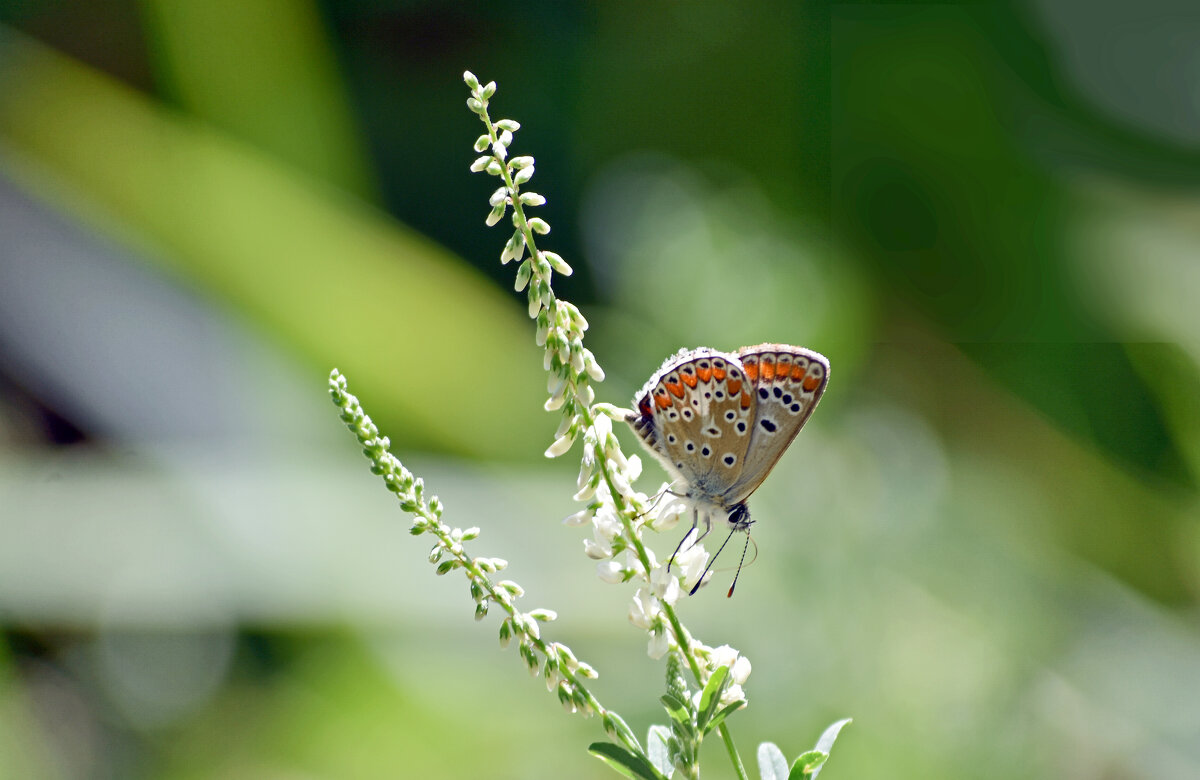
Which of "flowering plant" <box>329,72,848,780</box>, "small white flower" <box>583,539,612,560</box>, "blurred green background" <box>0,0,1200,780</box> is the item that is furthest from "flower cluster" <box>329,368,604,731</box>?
"blurred green background" <box>0,0,1200,780</box>

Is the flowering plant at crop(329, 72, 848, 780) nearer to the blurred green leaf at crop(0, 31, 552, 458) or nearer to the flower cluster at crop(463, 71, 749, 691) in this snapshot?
the flower cluster at crop(463, 71, 749, 691)

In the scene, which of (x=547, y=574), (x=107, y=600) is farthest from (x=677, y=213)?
(x=107, y=600)

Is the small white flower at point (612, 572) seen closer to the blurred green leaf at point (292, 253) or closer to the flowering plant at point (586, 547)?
the flowering plant at point (586, 547)

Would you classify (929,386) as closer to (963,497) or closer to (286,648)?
(963,497)

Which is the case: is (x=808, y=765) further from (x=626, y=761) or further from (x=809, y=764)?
(x=626, y=761)

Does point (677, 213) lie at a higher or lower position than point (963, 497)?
higher

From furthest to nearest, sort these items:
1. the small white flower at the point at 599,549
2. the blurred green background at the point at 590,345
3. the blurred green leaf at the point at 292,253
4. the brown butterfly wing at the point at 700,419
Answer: the blurred green leaf at the point at 292,253
the blurred green background at the point at 590,345
the brown butterfly wing at the point at 700,419
the small white flower at the point at 599,549

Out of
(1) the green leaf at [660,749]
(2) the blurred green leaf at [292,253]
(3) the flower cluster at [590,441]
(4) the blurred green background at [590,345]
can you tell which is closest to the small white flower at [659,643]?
(3) the flower cluster at [590,441]

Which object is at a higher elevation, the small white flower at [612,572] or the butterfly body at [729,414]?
the butterfly body at [729,414]
